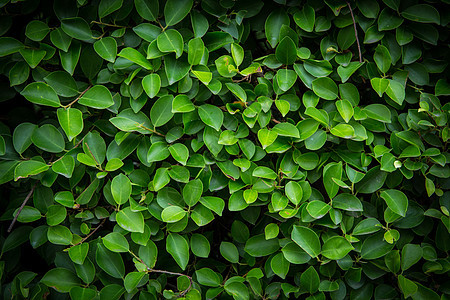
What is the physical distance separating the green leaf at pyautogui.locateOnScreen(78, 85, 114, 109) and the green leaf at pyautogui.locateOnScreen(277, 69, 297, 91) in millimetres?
564

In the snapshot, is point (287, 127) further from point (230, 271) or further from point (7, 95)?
point (7, 95)

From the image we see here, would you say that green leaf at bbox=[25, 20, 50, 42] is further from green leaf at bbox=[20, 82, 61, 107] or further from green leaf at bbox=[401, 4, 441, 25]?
green leaf at bbox=[401, 4, 441, 25]

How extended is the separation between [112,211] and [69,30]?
651 mm

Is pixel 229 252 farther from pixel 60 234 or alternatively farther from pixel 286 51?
pixel 286 51

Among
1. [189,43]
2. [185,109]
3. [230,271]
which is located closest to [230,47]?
[189,43]

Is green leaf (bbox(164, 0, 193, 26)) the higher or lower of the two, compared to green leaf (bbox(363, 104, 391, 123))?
higher

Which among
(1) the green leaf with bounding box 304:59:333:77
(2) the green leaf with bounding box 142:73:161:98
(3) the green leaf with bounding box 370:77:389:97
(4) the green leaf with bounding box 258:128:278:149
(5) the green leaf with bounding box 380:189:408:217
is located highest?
(2) the green leaf with bounding box 142:73:161:98

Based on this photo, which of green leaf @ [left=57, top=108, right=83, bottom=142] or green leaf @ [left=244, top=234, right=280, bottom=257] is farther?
green leaf @ [left=244, top=234, right=280, bottom=257]

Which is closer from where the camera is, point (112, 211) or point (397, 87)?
point (397, 87)

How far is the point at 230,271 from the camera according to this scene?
1.38 m

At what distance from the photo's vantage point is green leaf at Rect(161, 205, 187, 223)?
45.8 inches

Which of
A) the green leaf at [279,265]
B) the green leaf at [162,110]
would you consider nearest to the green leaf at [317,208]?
the green leaf at [279,265]

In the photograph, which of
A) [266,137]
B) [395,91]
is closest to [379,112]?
[395,91]

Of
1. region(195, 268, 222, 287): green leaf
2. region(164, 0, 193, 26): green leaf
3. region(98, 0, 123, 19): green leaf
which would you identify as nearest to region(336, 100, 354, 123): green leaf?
region(164, 0, 193, 26): green leaf
